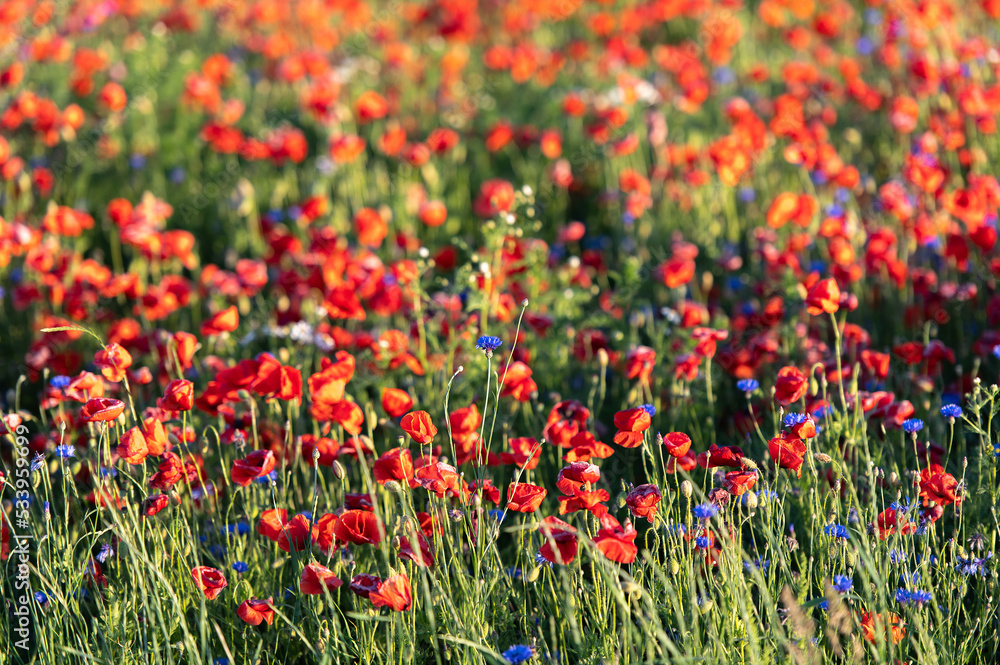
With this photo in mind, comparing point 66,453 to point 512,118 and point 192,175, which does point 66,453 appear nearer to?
point 192,175

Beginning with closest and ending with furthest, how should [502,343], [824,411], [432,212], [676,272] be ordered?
[824,411]
[502,343]
[676,272]
[432,212]

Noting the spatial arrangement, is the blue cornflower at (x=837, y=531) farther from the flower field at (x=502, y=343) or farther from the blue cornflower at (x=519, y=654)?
the blue cornflower at (x=519, y=654)

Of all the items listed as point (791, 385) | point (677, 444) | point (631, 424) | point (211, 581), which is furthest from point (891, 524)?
point (211, 581)

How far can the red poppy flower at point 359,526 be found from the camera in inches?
72.6

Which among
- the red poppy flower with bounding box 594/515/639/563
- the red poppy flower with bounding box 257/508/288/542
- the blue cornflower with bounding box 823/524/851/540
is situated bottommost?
the blue cornflower with bounding box 823/524/851/540

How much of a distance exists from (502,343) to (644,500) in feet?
3.69

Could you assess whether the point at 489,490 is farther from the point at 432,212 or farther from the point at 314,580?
the point at 432,212

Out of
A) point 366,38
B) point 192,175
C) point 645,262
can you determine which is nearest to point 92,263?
point 192,175

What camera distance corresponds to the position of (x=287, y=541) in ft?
6.38

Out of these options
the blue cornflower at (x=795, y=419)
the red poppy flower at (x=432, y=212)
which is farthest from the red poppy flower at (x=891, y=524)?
the red poppy flower at (x=432, y=212)

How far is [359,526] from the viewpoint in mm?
1864

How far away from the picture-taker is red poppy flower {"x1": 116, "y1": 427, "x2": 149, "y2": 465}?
2.01 m

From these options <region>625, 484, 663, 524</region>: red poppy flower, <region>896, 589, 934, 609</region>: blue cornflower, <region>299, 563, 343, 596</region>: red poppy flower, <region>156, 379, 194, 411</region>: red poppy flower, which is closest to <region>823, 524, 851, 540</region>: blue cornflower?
<region>896, 589, 934, 609</region>: blue cornflower

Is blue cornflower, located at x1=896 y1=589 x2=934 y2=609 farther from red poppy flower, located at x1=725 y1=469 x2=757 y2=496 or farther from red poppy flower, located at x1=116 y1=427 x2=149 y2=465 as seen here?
red poppy flower, located at x1=116 y1=427 x2=149 y2=465
